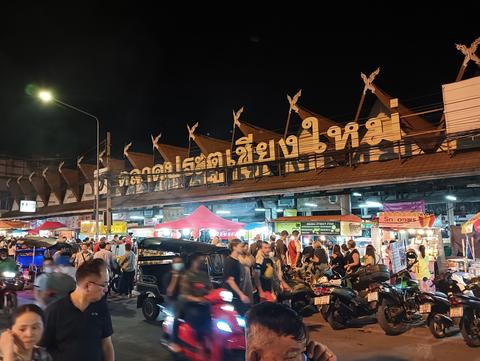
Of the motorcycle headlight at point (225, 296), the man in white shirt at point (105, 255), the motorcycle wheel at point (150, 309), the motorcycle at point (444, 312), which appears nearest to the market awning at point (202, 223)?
the man in white shirt at point (105, 255)

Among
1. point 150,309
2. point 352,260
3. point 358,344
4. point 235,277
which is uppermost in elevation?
point 235,277

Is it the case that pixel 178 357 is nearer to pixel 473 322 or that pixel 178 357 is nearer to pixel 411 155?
pixel 473 322

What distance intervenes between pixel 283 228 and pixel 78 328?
13905 mm

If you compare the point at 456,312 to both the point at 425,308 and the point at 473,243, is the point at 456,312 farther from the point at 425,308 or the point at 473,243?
the point at 473,243

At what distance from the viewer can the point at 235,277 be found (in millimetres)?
7887

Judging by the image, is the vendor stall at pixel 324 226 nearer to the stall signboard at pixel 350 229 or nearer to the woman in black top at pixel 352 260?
the stall signboard at pixel 350 229

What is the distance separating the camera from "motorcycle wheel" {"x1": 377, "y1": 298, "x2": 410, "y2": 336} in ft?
29.1

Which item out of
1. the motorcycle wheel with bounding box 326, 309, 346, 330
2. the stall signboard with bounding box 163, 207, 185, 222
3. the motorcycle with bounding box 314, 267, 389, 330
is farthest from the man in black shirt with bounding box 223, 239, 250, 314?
the stall signboard with bounding box 163, 207, 185, 222

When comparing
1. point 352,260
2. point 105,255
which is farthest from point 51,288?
point 352,260

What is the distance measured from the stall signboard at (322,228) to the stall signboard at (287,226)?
301 mm

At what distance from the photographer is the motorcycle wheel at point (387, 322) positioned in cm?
888

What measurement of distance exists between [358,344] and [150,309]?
4.98 m

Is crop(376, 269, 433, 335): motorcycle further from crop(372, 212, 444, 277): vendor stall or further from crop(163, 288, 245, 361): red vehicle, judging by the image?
crop(372, 212, 444, 277): vendor stall

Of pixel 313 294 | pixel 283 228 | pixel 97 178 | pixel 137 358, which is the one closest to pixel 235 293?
pixel 137 358
